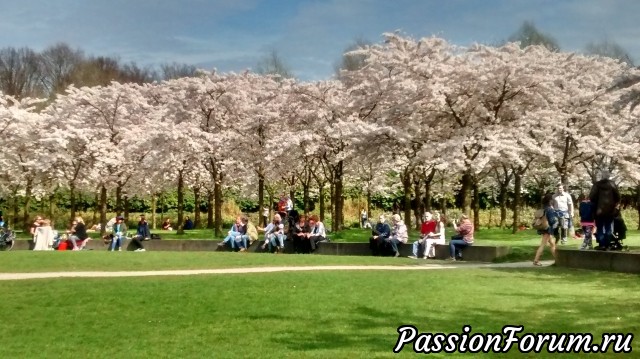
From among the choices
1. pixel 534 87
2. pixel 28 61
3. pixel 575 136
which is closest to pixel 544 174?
pixel 575 136

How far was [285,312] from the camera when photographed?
8.30 metres

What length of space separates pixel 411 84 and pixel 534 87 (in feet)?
14.8

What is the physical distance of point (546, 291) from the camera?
33.1 ft

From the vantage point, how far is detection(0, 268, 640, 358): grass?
659 cm

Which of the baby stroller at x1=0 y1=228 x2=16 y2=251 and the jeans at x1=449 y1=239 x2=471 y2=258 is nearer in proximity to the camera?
the jeans at x1=449 y1=239 x2=471 y2=258

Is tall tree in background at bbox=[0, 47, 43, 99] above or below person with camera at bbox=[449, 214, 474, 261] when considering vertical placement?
above

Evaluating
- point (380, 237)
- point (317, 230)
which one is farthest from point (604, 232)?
point (317, 230)

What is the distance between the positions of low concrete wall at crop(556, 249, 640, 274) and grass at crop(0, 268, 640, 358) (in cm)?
67

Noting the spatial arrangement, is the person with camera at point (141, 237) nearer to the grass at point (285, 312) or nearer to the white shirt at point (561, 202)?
the grass at point (285, 312)

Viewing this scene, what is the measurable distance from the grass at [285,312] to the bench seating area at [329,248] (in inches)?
199

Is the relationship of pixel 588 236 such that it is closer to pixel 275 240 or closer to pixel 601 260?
pixel 601 260

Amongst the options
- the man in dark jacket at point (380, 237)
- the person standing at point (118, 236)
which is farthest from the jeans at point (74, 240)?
the man in dark jacket at point (380, 237)

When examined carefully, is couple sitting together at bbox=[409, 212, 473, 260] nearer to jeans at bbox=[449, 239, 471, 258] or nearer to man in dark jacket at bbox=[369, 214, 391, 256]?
jeans at bbox=[449, 239, 471, 258]

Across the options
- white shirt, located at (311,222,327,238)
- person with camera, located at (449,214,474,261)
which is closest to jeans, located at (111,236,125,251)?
white shirt, located at (311,222,327,238)
